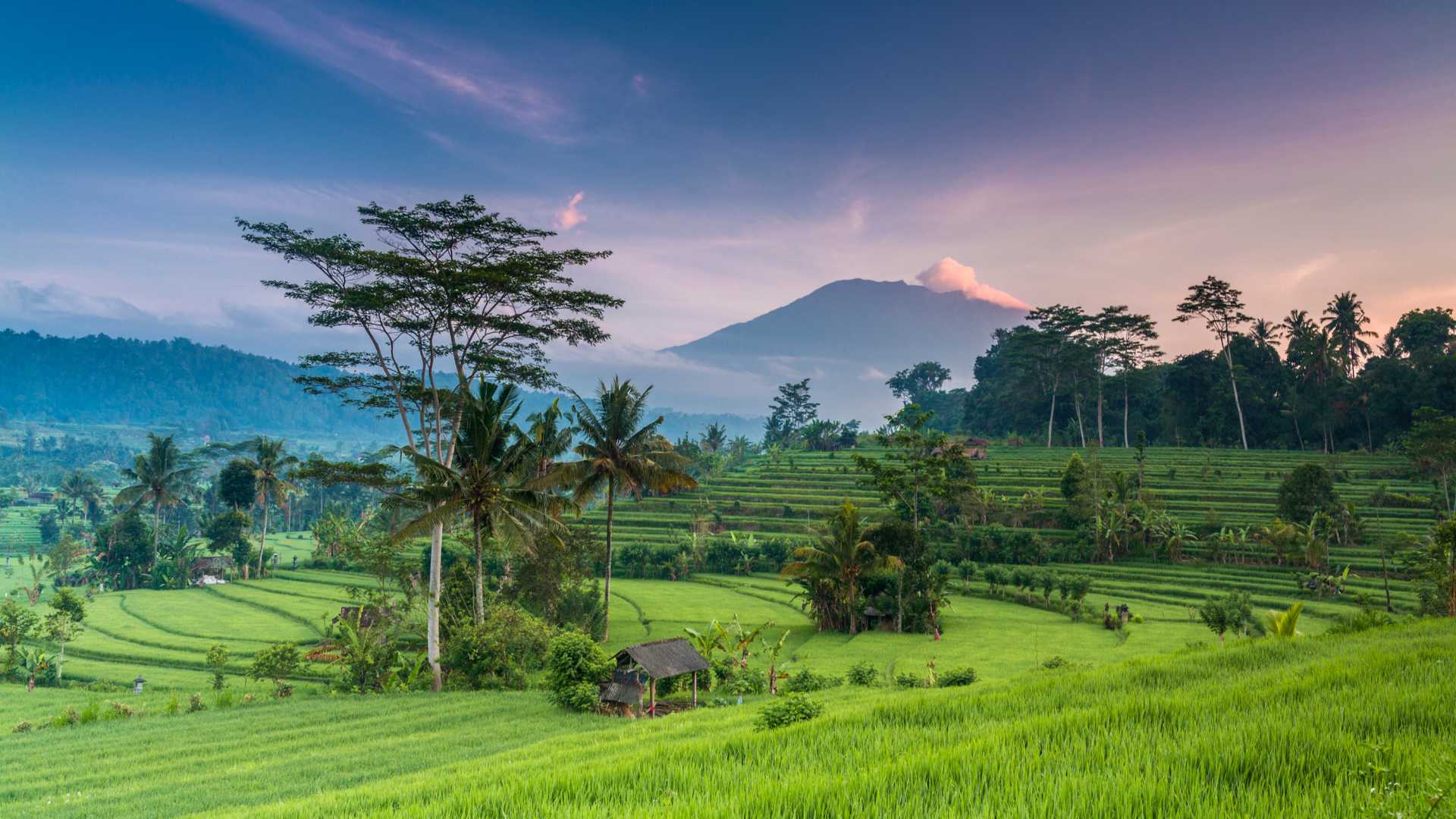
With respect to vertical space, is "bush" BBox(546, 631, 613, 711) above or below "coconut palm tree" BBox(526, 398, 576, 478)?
below

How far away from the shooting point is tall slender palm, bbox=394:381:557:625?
59.0ft

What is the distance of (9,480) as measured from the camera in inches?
4865

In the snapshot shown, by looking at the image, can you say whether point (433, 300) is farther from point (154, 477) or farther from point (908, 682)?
point (154, 477)

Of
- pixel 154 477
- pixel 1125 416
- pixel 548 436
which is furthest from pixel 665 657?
pixel 1125 416

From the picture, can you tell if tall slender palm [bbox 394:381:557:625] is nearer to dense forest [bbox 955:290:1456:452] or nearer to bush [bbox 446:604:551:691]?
bush [bbox 446:604:551:691]

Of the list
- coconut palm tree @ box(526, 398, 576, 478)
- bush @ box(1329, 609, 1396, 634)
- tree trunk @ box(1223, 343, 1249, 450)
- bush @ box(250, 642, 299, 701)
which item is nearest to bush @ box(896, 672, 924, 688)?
bush @ box(1329, 609, 1396, 634)

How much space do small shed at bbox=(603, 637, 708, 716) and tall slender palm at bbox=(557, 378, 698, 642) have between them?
1063 centimetres

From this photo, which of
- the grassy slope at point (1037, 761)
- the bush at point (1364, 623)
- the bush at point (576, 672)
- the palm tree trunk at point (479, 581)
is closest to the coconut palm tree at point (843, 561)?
the palm tree trunk at point (479, 581)

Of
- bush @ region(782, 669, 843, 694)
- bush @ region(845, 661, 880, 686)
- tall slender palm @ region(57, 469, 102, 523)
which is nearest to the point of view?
bush @ region(782, 669, 843, 694)

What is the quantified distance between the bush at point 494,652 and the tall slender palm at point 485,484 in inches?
21.4

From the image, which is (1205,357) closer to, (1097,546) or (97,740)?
(1097,546)

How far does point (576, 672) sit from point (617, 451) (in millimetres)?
12172

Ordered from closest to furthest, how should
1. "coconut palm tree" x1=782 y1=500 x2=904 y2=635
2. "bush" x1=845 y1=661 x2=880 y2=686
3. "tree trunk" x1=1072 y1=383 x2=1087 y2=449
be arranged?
"bush" x1=845 y1=661 x2=880 y2=686, "coconut palm tree" x1=782 y1=500 x2=904 y2=635, "tree trunk" x1=1072 y1=383 x2=1087 y2=449

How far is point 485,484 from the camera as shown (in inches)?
733
